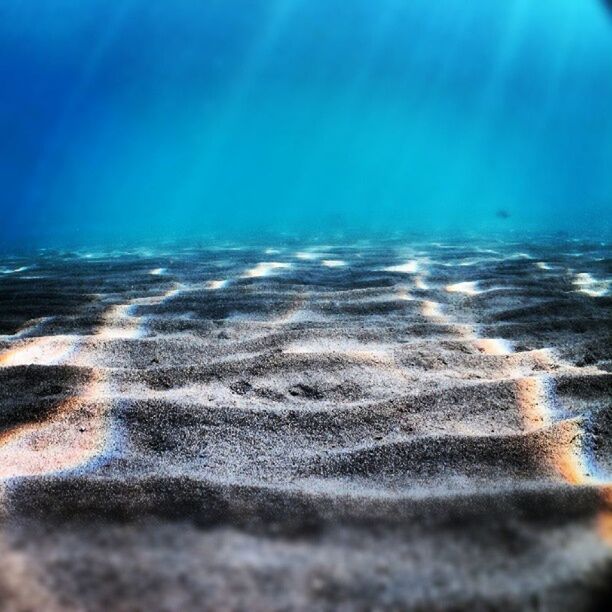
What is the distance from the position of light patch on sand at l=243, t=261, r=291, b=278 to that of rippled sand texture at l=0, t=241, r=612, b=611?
1475 mm

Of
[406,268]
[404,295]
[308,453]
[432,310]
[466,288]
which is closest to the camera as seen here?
[308,453]

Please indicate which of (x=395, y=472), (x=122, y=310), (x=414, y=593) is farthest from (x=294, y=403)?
(x=122, y=310)

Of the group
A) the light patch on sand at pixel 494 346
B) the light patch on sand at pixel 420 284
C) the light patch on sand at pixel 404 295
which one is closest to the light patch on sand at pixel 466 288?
the light patch on sand at pixel 420 284

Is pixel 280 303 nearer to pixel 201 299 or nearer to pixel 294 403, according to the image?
pixel 201 299

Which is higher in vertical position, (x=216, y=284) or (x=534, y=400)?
(x=216, y=284)

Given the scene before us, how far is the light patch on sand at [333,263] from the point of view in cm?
631

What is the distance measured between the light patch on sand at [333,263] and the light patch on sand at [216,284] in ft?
5.90

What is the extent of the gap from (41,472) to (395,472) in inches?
46.2

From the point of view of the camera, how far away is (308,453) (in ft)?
5.30

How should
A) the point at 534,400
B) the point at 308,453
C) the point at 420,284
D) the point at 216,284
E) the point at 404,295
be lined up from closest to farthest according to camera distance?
the point at 308,453, the point at 534,400, the point at 404,295, the point at 420,284, the point at 216,284

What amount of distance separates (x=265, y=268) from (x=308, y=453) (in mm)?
4617

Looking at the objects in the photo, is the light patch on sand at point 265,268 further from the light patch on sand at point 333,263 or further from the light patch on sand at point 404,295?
A: the light patch on sand at point 404,295

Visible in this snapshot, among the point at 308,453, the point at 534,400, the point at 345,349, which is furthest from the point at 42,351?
the point at 534,400

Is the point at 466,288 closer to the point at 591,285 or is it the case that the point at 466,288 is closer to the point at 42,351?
the point at 591,285
